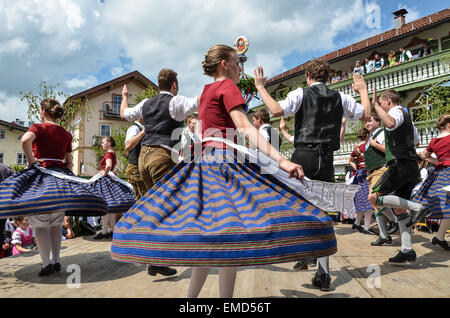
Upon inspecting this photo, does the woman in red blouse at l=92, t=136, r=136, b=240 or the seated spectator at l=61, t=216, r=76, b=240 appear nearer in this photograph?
the woman in red blouse at l=92, t=136, r=136, b=240

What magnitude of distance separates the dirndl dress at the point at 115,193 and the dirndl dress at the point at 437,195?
14.2 feet

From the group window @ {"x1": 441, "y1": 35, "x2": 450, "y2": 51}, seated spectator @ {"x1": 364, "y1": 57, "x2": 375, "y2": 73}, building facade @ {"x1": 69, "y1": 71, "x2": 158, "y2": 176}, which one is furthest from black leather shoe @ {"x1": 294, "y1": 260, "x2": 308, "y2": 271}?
building facade @ {"x1": 69, "y1": 71, "x2": 158, "y2": 176}

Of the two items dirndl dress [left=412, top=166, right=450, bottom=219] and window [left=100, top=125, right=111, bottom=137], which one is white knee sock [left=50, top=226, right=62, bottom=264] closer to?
dirndl dress [left=412, top=166, right=450, bottom=219]

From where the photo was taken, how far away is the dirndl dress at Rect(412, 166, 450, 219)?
437cm

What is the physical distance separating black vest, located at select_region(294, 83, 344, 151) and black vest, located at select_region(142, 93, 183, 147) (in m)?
1.34

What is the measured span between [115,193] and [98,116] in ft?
104

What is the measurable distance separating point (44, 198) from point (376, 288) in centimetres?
312

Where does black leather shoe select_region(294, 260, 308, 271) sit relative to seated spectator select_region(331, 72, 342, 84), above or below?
below

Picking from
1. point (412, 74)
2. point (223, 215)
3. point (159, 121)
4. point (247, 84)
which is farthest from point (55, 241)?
point (412, 74)

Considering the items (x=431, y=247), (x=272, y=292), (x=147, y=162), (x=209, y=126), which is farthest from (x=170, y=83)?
(x=431, y=247)

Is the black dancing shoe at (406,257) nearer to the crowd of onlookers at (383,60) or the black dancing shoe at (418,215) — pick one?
the black dancing shoe at (418,215)

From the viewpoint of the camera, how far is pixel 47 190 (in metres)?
3.31
